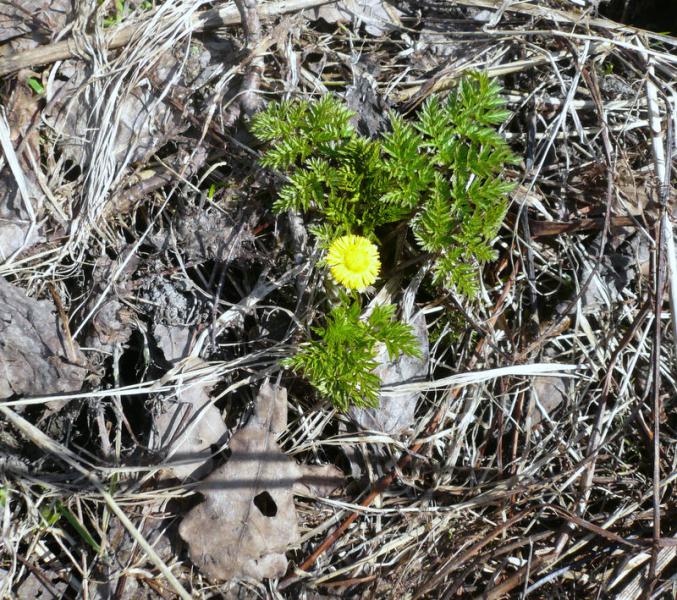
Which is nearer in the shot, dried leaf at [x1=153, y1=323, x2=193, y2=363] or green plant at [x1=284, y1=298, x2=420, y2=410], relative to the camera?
green plant at [x1=284, y1=298, x2=420, y2=410]

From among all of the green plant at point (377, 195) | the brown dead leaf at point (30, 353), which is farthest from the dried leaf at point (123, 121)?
the brown dead leaf at point (30, 353)

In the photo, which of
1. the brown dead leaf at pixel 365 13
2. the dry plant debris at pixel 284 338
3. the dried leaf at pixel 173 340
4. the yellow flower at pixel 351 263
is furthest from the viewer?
the brown dead leaf at pixel 365 13

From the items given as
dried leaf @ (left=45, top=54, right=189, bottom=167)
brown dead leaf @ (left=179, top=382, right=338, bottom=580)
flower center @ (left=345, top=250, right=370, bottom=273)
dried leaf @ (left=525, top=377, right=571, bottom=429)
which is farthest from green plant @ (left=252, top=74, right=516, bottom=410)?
dried leaf @ (left=525, top=377, right=571, bottom=429)

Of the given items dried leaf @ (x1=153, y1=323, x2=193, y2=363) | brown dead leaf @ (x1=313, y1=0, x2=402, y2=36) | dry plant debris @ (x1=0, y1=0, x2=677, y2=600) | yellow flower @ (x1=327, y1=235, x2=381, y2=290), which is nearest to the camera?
yellow flower @ (x1=327, y1=235, x2=381, y2=290)

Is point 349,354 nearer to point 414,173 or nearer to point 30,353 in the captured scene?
point 414,173

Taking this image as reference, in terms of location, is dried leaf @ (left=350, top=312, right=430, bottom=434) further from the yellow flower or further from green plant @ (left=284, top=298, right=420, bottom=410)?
the yellow flower

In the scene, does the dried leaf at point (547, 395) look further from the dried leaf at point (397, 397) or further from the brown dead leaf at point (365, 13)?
the brown dead leaf at point (365, 13)
